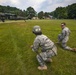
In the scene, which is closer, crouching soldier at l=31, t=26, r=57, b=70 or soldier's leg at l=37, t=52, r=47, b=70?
crouching soldier at l=31, t=26, r=57, b=70

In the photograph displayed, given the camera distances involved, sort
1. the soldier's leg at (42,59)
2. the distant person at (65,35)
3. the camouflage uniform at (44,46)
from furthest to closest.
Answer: the distant person at (65,35), the soldier's leg at (42,59), the camouflage uniform at (44,46)

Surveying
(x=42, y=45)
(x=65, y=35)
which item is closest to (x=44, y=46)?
(x=42, y=45)

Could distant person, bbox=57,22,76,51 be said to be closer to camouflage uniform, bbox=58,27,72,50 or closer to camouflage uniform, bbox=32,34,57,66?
camouflage uniform, bbox=58,27,72,50

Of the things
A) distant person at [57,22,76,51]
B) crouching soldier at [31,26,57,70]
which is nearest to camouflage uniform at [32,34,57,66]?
crouching soldier at [31,26,57,70]

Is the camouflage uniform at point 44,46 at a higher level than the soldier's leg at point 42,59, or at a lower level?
higher

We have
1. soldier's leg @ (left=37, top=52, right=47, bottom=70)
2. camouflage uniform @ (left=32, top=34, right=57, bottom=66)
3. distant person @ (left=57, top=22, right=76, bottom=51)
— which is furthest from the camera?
distant person @ (left=57, top=22, right=76, bottom=51)

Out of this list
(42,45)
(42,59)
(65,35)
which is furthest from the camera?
(65,35)

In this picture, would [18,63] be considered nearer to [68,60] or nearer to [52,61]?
[52,61]

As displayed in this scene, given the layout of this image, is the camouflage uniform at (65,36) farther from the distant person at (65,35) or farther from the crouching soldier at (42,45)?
the crouching soldier at (42,45)

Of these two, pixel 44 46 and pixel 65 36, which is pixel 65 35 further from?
pixel 44 46

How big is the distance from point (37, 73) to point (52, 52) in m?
1.34

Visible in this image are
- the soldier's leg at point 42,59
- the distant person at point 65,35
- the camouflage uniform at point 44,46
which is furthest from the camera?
the distant person at point 65,35

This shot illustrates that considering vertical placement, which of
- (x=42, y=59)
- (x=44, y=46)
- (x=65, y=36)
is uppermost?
(x=44, y=46)

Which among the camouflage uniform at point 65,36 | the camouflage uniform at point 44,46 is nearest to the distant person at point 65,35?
the camouflage uniform at point 65,36
